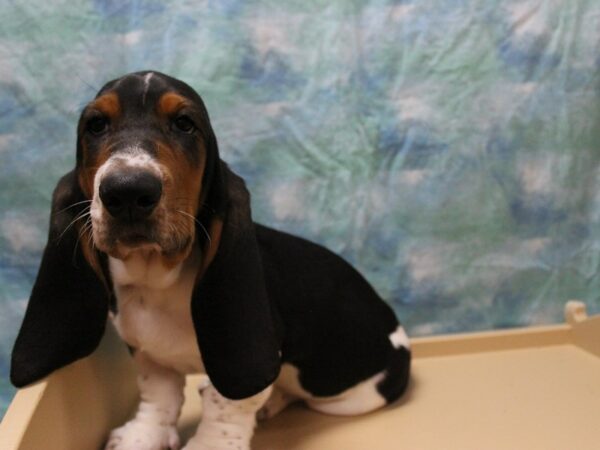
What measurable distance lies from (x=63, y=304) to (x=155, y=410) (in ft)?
1.44

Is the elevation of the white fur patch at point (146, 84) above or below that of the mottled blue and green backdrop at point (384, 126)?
above

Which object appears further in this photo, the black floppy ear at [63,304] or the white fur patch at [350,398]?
the white fur patch at [350,398]

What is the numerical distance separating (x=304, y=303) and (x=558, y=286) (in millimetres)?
1448

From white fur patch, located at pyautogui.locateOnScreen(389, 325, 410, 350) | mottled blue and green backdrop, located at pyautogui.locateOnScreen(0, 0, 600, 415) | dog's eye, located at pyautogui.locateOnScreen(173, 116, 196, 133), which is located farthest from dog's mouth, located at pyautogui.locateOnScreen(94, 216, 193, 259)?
mottled blue and green backdrop, located at pyautogui.locateOnScreen(0, 0, 600, 415)

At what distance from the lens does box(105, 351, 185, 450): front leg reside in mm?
1925

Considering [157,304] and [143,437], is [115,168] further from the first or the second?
[143,437]

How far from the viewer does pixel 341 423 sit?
219 centimetres

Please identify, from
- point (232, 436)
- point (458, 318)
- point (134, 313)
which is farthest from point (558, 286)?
point (134, 313)

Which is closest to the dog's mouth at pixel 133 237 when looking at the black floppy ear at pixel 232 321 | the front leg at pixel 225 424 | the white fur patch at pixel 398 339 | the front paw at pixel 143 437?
the black floppy ear at pixel 232 321

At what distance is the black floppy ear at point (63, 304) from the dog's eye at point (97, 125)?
0.17 m

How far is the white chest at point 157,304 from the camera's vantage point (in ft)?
5.70

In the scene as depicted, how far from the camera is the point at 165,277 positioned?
173 cm

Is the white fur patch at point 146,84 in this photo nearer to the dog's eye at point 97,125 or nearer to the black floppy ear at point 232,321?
the dog's eye at point 97,125

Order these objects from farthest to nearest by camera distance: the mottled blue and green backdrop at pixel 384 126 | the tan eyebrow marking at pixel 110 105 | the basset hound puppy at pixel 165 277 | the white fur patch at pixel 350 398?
the mottled blue and green backdrop at pixel 384 126 → the white fur patch at pixel 350 398 → the tan eyebrow marking at pixel 110 105 → the basset hound puppy at pixel 165 277
